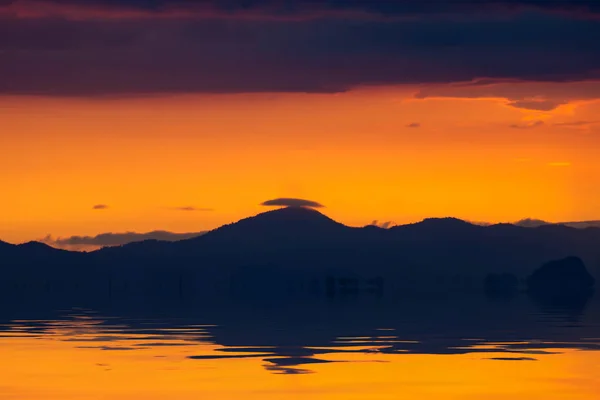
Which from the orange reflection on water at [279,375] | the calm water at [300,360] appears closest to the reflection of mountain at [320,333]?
the calm water at [300,360]

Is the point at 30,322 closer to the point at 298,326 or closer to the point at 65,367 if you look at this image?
the point at 298,326

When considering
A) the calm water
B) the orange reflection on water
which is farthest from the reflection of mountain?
the orange reflection on water

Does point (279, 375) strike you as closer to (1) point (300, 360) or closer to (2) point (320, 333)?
(1) point (300, 360)

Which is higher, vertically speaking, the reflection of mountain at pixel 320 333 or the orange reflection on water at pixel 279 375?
the reflection of mountain at pixel 320 333

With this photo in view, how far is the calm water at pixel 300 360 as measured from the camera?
40.9 m

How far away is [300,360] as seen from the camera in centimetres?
5041

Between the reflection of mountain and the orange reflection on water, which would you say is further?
the reflection of mountain

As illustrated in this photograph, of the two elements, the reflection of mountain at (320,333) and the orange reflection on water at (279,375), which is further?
the reflection of mountain at (320,333)

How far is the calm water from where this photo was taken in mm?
40875

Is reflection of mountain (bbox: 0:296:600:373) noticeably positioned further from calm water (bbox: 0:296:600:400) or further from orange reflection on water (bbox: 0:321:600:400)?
orange reflection on water (bbox: 0:321:600:400)

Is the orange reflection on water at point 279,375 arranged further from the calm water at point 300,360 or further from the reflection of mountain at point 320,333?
the reflection of mountain at point 320,333

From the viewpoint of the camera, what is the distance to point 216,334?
66.6 metres

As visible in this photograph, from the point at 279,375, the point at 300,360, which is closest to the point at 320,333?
the point at 300,360

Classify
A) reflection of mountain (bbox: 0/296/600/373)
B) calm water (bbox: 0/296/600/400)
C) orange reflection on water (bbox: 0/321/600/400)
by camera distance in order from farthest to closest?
reflection of mountain (bbox: 0/296/600/373) → calm water (bbox: 0/296/600/400) → orange reflection on water (bbox: 0/321/600/400)
